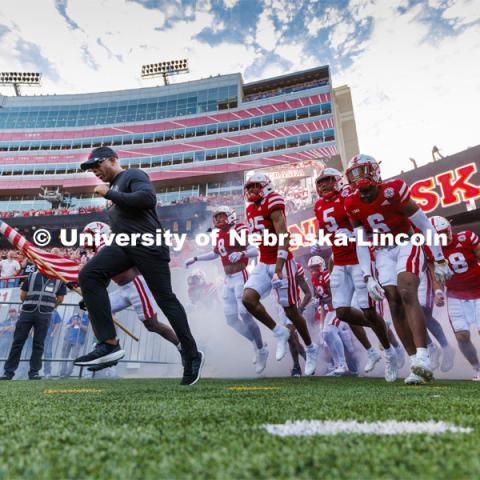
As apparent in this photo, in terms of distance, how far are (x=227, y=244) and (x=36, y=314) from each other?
3512 millimetres

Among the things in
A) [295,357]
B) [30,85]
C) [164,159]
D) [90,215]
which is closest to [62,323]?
[295,357]

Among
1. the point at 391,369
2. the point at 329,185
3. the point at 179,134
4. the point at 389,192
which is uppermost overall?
the point at 179,134

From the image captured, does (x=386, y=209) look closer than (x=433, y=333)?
Yes

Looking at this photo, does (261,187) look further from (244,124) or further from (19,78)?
(19,78)

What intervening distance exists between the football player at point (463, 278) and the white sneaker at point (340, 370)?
1808 millimetres

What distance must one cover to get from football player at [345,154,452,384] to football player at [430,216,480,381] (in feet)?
7.40

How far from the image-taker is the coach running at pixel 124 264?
2936 mm

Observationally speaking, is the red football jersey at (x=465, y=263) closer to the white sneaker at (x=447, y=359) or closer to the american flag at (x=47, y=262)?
the white sneaker at (x=447, y=359)

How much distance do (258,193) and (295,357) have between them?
9.27 feet

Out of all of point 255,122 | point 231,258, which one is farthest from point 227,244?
point 255,122

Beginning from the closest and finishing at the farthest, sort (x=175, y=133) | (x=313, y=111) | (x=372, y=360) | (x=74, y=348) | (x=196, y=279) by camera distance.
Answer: (x=372, y=360)
(x=74, y=348)
(x=196, y=279)
(x=313, y=111)
(x=175, y=133)

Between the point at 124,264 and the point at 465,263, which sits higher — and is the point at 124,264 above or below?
below

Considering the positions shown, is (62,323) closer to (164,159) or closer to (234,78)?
(164,159)

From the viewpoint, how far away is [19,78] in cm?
5912
